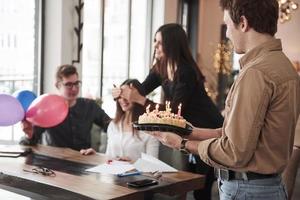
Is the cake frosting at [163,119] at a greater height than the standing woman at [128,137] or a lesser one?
greater

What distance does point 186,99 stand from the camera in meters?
2.93

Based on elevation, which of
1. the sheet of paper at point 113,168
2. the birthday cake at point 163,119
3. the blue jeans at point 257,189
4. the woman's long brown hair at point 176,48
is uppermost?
the woman's long brown hair at point 176,48

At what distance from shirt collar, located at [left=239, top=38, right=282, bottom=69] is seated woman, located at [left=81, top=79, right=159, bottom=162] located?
53.2 inches

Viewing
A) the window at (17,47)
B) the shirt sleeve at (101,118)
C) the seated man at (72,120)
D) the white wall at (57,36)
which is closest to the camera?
the seated man at (72,120)

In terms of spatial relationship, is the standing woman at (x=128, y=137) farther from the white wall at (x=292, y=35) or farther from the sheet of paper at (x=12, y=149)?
the white wall at (x=292, y=35)

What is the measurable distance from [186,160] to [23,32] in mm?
1938

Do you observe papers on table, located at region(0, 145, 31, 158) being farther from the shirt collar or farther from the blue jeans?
the shirt collar

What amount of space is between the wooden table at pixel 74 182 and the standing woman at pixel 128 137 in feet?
1.07

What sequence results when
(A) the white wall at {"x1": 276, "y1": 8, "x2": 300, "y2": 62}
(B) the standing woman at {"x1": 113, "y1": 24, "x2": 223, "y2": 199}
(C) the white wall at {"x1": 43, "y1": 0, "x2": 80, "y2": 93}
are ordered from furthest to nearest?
1. (A) the white wall at {"x1": 276, "y1": 8, "x2": 300, "y2": 62}
2. (C) the white wall at {"x1": 43, "y1": 0, "x2": 80, "y2": 93}
3. (B) the standing woman at {"x1": 113, "y1": 24, "x2": 223, "y2": 199}

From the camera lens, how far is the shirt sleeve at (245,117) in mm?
1419

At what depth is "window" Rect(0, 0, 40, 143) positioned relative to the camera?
12.6 feet

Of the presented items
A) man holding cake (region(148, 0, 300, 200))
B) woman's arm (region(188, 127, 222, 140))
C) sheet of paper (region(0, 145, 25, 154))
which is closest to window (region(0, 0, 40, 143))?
sheet of paper (region(0, 145, 25, 154))

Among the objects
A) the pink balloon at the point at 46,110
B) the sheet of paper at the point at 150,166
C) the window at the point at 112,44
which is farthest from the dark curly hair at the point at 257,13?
the window at the point at 112,44

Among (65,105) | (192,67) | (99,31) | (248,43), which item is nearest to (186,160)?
(192,67)
